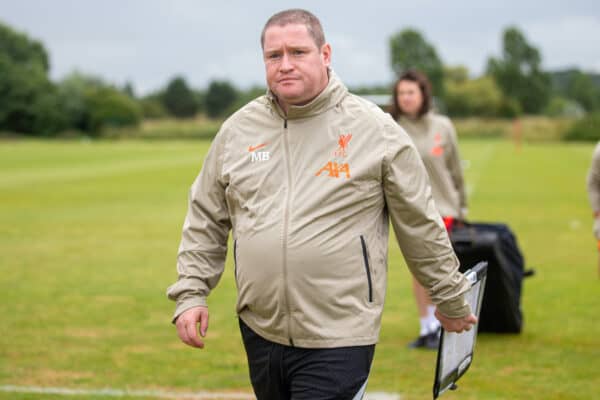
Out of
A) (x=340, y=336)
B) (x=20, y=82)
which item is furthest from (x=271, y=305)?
(x=20, y=82)

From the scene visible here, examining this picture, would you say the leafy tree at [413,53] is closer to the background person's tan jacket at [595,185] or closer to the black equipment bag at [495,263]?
the black equipment bag at [495,263]

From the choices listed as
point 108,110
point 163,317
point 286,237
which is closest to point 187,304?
point 286,237

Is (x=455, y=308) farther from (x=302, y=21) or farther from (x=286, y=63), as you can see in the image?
(x=302, y=21)

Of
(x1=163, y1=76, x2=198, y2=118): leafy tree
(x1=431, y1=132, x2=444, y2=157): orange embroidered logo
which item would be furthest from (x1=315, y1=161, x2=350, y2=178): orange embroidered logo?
(x1=163, y1=76, x2=198, y2=118): leafy tree

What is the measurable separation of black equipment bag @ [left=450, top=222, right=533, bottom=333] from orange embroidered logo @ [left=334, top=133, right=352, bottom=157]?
3.98 metres

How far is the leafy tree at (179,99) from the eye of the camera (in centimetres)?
15700

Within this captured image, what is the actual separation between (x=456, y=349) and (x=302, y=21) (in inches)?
61.1

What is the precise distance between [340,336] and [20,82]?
10106 centimetres

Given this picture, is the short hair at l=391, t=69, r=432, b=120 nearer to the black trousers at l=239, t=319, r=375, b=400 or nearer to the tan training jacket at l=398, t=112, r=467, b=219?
the tan training jacket at l=398, t=112, r=467, b=219

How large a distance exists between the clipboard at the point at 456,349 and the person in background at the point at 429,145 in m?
3.12

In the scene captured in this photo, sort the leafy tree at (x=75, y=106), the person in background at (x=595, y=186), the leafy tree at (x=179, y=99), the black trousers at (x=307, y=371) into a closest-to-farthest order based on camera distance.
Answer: the black trousers at (x=307, y=371)
the person in background at (x=595, y=186)
the leafy tree at (x=75, y=106)
the leafy tree at (x=179, y=99)

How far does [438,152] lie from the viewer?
24.3 ft

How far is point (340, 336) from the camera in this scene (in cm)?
347

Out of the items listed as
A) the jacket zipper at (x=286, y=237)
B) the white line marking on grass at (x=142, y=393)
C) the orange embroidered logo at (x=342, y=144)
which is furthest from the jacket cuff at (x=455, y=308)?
the white line marking on grass at (x=142, y=393)
